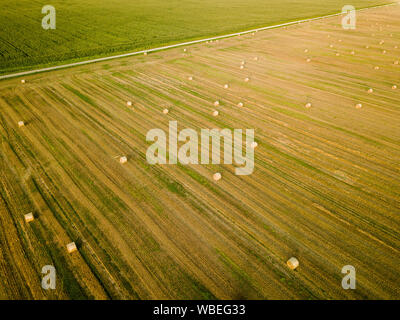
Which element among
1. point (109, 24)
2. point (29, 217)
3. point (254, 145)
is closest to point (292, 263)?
point (254, 145)

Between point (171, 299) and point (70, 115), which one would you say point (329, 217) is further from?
point (70, 115)

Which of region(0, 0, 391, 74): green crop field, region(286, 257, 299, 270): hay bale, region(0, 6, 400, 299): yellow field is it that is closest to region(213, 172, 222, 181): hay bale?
region(0, 6, 400, 299): yellow field

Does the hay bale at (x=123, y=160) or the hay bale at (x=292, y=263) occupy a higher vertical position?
the hay bale at (x=123, y=160)

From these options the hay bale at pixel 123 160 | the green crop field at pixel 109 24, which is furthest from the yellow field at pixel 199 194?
the green crop field at pixel 109 24

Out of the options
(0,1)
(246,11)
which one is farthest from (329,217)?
(0,1)

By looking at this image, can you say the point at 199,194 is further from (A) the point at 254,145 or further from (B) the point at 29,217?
(B) the point at 29,217

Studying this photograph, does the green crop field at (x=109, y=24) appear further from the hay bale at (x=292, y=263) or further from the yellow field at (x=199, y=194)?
the hay bale at (x=292, y=263)
